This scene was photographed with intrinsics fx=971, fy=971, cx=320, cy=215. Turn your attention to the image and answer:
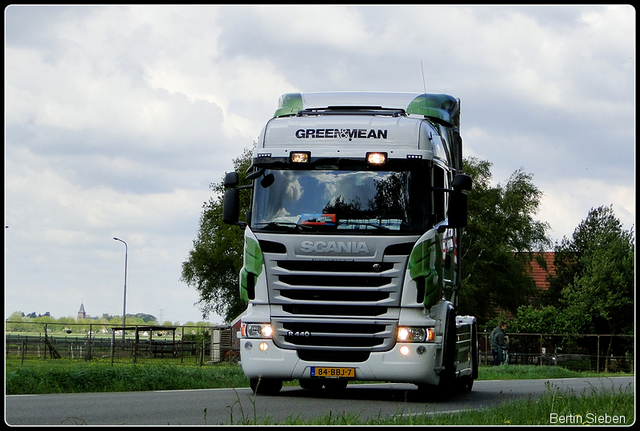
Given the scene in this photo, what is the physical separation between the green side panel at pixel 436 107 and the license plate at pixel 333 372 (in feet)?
13.8

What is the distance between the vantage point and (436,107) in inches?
573

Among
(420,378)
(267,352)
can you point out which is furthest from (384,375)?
(267,352)

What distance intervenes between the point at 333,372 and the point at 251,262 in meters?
1.71

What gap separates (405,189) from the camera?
39.7ft

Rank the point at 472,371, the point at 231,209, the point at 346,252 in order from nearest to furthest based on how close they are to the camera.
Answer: the point at 346,252 < the point at 231,209 < the point at 472,371

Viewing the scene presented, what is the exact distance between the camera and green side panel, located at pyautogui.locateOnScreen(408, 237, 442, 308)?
38.5ft

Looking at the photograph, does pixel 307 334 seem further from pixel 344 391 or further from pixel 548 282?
pixel 548 282

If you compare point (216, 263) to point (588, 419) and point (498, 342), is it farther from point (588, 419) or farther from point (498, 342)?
point (588, 419)

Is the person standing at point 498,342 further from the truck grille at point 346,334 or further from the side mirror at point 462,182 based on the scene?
the truck grille at point 346,334

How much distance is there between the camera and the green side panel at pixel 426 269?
11.7 m

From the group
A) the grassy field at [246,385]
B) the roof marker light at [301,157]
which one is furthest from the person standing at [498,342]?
the roof marker light at [301,157]

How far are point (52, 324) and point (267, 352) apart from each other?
2929cm

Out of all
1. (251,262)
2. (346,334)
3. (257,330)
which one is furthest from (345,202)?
(257,330)

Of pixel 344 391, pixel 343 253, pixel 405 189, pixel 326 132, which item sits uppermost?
pixel 326 132
